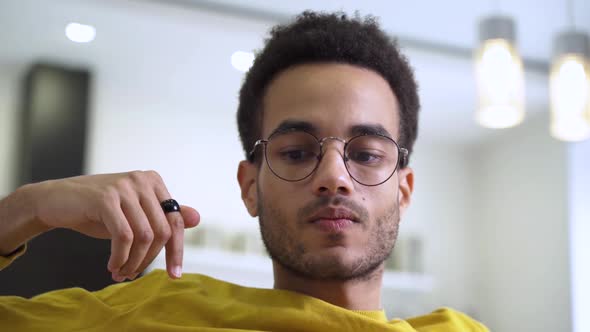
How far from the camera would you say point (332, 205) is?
3.49 feet

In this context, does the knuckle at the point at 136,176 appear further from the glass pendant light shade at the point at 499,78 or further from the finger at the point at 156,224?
the glass pendant light shade at the point at 499,78

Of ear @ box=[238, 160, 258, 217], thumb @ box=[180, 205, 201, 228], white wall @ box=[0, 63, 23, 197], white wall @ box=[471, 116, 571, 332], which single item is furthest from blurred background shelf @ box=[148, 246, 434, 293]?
thumb @ box=[180, 205, 201, 228]

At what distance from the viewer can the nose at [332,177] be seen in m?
1.07

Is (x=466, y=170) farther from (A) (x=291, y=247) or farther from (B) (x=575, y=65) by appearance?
(A) (x=291, y=247)

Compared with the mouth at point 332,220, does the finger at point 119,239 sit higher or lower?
Answer: lower

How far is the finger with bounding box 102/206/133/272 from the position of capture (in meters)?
0.86

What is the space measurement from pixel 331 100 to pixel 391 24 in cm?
236

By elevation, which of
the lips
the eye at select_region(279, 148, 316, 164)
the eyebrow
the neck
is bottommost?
the neck

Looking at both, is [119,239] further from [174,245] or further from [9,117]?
[9,117]

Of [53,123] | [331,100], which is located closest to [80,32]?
[53,123]

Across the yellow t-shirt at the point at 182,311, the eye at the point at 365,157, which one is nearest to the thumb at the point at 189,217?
the yellow t-shirt at the point at 182,311

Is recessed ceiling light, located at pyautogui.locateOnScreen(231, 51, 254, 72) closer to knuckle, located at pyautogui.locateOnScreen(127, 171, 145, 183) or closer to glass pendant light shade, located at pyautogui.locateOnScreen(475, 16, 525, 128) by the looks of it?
glass pendant light shade, located at pyautogui.locateOnScreen(475, 16, 525, 128)

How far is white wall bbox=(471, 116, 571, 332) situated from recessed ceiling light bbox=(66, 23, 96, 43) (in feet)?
7.66

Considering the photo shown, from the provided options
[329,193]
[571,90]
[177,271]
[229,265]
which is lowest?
[229,265]
